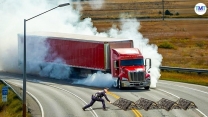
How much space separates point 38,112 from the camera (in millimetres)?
35469

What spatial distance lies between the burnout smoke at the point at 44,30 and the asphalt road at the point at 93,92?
196 centimetres

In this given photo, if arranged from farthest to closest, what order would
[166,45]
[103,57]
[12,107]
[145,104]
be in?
[166,45], [103,57], [12,107], [145,104]

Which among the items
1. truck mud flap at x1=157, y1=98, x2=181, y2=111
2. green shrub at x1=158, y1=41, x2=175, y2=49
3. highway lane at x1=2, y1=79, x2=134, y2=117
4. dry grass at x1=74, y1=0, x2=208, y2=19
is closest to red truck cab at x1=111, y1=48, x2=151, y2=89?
highway lane at x1=2, y1=79, x2=134, y2=117

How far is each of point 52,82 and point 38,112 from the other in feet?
51.4

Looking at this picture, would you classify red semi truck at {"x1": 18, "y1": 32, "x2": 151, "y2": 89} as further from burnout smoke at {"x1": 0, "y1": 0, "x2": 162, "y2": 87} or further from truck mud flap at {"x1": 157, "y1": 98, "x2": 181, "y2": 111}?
truck mud flap at {"x1": 157, "y1": 98, "x2": 181, "y2": 111}

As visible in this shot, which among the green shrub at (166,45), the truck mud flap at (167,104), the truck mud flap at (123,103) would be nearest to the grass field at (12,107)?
the truck mud flap at (123,103)

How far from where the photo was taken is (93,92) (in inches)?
1716

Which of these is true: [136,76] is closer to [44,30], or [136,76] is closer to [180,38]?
[44,30]

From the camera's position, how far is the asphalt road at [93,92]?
3428cm

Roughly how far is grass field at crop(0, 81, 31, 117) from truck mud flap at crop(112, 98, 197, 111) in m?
7.05

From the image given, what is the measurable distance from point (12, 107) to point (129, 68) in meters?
10.2

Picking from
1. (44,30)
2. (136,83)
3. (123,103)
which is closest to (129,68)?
(136,83)

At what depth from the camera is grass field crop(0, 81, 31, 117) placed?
38500 millimetres

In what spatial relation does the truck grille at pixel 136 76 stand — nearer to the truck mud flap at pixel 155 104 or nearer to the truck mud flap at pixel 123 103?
the truck mud flap at pixel 123 103
